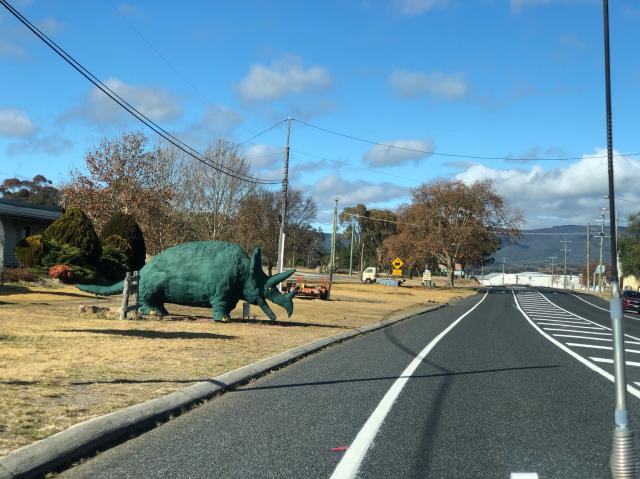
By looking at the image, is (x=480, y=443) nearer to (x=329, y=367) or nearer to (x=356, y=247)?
(x=329, y=367)

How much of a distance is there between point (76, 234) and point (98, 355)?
1676 cm

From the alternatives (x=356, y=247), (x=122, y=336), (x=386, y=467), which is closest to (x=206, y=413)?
(x=386, y=467)

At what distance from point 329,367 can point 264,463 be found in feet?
17.5

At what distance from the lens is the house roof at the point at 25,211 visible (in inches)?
1244

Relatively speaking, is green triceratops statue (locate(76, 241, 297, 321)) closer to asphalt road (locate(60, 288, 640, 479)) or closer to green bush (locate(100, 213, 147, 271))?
asphalt road (locate(60, 288, 640, 479))

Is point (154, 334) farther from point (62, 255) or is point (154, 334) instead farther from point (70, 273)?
point (62, 255)

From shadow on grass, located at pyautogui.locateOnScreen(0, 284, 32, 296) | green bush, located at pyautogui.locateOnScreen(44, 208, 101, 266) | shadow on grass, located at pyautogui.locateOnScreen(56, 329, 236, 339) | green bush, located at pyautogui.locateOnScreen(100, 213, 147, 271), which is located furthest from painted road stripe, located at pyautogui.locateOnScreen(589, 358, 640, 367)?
green bush, located at pyautogui.locateOnScreen(100, 213, 147, 271)

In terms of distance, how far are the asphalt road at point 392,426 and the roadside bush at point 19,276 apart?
56.3ft

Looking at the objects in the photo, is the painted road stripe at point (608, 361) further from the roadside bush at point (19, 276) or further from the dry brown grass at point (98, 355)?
the roadside bush at point (19, 276)

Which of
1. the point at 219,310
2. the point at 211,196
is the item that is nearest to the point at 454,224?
the point at 211,196

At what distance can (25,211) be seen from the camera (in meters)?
32.8

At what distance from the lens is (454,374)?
990cm

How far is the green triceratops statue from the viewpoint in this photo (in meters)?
16.4

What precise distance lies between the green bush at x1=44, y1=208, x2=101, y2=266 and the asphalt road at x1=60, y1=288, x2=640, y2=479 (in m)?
16.7
